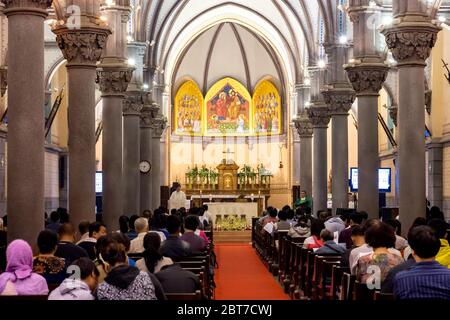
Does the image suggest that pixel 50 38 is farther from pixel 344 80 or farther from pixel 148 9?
pixel 344 80

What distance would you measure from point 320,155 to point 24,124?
21.5m

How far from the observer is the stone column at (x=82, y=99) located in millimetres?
16500

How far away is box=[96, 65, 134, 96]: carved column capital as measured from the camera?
21.9m

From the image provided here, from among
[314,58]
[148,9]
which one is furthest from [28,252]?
[314,58]

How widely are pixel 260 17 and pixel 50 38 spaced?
17.2m

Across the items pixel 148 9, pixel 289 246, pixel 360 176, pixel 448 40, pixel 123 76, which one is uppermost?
pixel 148 9

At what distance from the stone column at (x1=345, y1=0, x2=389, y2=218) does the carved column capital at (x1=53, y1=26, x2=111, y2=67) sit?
26.0ft

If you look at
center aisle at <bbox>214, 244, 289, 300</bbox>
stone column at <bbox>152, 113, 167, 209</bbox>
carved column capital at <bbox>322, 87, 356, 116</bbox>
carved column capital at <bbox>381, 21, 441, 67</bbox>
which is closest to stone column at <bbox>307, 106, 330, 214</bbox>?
center aisle at <bbox>214, 244, 289, 300</bbox>

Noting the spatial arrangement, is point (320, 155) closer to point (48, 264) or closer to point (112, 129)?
point (112, 129)

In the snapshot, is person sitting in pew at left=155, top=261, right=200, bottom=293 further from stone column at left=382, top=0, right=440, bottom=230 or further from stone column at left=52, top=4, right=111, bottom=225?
stone column at left=382, top=0, right=440, bottom=230

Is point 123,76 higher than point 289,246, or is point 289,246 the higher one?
point 123,76

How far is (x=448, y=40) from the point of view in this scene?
29.1m

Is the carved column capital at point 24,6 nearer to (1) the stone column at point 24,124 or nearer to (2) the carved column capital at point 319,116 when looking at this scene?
(1) the stone column at point 24,124

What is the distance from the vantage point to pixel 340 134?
91.0ft
